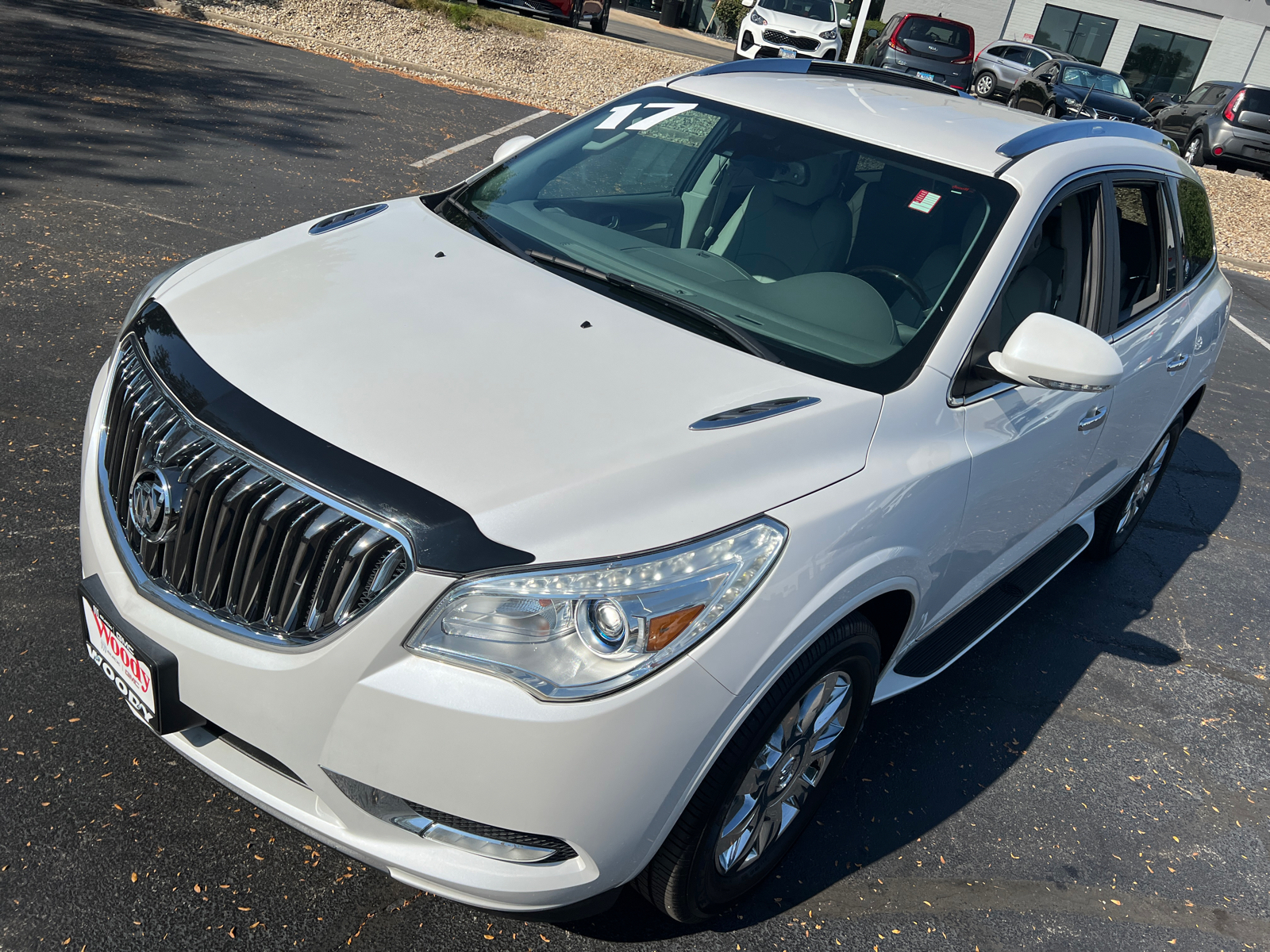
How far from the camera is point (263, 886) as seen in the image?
2.45 m

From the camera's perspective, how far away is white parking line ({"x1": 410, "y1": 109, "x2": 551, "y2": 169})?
932 centimetres

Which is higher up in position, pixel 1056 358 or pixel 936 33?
pixel 936 33

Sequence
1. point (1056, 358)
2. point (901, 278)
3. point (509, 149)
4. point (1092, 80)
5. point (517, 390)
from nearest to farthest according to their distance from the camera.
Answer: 1. point (517, 390)
2. point (1056, 358)
3. point (901, 278)
4. point (509, 149)
5. point (1092, 80)

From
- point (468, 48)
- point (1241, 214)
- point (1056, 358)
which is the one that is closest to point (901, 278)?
point (1056, 358)

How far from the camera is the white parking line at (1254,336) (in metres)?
9.90

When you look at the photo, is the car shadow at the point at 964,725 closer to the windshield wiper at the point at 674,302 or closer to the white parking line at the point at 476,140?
the windshield wiper at the point at 674,302

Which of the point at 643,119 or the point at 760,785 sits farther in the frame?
the point at 643,119

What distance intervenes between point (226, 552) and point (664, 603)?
0.91 metres

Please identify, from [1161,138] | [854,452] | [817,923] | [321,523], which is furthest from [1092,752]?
[321,523]

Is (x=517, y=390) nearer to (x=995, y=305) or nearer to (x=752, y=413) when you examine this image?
(x=752, y=413)

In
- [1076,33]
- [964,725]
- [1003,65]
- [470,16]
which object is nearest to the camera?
[964,725]

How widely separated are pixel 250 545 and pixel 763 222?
2.01 meters

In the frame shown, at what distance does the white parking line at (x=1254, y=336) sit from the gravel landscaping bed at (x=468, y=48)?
813 cm

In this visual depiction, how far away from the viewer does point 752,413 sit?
245cm
